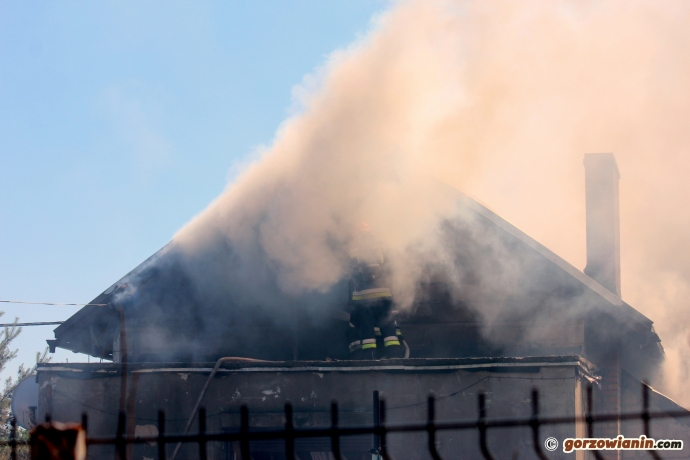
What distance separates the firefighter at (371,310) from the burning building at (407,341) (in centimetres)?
59

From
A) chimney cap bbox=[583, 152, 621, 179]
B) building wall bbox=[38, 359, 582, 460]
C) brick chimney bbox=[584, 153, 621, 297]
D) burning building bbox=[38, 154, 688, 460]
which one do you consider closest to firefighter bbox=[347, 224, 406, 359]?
burning building bbox=[38, 154, 688, 460]

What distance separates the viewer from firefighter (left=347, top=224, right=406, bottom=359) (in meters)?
10.8

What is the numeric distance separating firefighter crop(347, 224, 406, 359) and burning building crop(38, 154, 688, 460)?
0.59m

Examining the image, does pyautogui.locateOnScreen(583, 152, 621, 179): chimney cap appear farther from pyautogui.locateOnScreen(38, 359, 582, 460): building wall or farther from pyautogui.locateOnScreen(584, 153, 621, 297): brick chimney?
pyautogui.locateOnScreen(38, 359, 582, 460): building wall

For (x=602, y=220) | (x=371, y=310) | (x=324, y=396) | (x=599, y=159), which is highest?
(x=599, y=159)

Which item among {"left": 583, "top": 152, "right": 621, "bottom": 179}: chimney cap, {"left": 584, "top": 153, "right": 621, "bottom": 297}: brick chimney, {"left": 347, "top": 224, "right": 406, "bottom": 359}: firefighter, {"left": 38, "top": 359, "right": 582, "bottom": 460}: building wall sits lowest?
{"left": 38, "top": 359, "right": 582, "bottom": 460}: building wall

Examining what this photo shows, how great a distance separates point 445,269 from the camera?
1167 cm

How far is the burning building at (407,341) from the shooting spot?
9.30m

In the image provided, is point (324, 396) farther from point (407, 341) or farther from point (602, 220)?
point (602, 220)

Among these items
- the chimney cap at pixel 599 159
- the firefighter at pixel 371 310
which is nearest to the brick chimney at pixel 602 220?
the chimney cap at pixel 599 159

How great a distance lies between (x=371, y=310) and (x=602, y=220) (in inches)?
172

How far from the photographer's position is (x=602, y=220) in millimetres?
12969

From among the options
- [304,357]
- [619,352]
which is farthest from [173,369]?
[619,352]

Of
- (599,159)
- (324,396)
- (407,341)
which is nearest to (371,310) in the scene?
(407,341)
